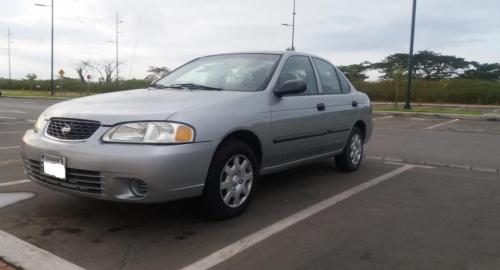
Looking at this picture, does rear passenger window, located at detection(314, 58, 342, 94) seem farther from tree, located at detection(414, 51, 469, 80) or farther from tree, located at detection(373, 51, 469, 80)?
tree, located at detection(414, 51, 469, 80)

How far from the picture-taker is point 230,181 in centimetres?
419

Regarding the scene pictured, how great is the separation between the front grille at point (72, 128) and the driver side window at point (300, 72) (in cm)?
193

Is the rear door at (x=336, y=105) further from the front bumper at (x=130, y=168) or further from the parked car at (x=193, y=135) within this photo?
the front bumper at (x=130, y=168)

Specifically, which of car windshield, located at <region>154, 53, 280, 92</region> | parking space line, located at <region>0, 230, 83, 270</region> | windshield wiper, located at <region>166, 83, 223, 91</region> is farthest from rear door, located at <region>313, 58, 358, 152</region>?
parking space line, located at <region>0, 230, 83, 270</region>

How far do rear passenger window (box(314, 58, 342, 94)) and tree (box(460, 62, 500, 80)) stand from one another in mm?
43727

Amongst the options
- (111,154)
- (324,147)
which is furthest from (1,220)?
(324,147)

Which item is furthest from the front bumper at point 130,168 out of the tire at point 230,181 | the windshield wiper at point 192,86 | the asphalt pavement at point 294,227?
the windshield wiper at point 192,86

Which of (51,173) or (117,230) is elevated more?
(51,173)

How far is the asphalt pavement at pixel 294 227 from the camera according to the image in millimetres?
3420

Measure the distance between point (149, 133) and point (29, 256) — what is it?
3.84 ft

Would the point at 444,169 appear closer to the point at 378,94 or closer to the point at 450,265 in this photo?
the point at 450,265

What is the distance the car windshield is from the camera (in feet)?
15.8

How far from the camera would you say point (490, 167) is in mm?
7258

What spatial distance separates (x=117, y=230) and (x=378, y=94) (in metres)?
33.3
